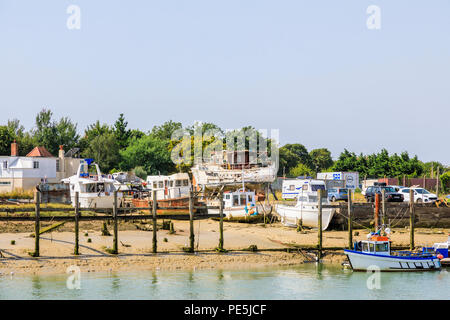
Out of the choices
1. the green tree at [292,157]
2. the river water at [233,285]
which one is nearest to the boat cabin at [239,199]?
the river water at [233,285]

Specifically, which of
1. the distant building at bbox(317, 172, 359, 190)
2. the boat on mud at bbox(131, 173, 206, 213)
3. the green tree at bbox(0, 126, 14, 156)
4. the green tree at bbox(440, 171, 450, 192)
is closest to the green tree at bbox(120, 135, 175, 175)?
the green tree at bbox(0, 126, 14, 156)

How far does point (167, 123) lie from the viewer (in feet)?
387

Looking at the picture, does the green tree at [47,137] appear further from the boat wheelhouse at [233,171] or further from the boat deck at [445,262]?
the boat deck at [445,262]

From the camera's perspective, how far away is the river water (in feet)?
88.2

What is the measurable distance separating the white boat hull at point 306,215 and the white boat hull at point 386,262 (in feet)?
36.2

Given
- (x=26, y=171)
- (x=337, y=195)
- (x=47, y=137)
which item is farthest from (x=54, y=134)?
(x=337, y=195)

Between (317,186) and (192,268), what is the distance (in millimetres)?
26282

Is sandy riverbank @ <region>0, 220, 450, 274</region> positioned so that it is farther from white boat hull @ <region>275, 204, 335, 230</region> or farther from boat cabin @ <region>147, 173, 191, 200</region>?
boat cabin @ <region>147, 173, 191, 200</region>

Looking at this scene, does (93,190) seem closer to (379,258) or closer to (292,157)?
(379,258)

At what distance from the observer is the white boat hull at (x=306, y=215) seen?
1724 inches

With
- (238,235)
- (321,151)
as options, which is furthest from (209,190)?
(321,151)
